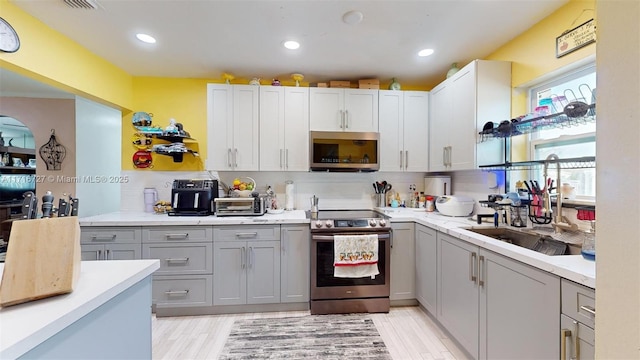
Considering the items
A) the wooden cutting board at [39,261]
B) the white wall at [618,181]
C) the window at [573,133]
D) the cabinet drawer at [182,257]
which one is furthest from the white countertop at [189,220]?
the white wall at [618,181]

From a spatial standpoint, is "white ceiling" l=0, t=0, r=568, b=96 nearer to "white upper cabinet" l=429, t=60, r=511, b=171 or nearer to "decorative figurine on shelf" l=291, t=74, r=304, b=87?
"decorative figurine on shelf" l=291, t=74, r=304, b=87

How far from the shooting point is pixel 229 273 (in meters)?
2.42

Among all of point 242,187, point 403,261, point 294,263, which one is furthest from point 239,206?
point 403,261

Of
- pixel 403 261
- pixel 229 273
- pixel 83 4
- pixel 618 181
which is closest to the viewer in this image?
pixel 618 181

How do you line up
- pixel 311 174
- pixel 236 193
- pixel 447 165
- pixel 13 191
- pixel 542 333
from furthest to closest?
pixel 13 191 → pixel 311 174 → pixel 236 193 → pixel 447 165 → pixel 542 333

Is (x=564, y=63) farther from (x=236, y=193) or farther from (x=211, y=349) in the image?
(x=211, y=349)

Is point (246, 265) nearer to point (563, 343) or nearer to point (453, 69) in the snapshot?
point (563, 343)

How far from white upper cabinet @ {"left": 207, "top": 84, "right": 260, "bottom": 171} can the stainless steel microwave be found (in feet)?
2.13

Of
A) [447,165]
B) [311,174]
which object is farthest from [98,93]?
[447,165]

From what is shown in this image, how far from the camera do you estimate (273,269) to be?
2.46 meters

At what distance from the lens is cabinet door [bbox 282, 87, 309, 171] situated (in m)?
2.82

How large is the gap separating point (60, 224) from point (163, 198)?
2471 mm

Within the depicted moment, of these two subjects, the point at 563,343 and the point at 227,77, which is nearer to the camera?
the point at 563,343

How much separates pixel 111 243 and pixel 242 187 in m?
1.25
